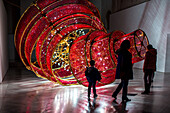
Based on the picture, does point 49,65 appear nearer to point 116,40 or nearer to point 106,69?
point 106,69

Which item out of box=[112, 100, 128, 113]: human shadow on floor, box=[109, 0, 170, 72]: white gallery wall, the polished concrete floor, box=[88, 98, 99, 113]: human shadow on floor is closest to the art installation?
the polished concrete floor

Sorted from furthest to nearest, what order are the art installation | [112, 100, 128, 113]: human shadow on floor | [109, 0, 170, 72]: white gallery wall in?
1. [109, 0, 170, 72]: white gallery wall
2. the art installation
3. [112, 100, 128, 113]: human shadow on floor

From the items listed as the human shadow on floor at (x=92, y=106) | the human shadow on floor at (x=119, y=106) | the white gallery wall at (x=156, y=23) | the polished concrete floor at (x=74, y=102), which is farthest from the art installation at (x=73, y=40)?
the white gallery wall at (x=156, y=23)

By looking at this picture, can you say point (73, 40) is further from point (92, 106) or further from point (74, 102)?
point (92, 106)

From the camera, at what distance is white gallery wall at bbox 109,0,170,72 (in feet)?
30.2

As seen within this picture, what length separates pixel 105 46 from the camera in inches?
186

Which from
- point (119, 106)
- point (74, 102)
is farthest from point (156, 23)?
point (74, 102)

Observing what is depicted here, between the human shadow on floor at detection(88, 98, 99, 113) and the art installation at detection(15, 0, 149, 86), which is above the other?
the art installation at detection(15, 0, 149, 86)

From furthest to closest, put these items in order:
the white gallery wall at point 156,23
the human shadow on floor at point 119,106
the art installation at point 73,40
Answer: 1. the white gallery wall at point 156,23
2. the art installation at point 73,40
3. the human shadow on floor at point 119,106

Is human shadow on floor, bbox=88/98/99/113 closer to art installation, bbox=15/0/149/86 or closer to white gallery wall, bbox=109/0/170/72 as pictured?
art installation, bbox=15/0/149/86

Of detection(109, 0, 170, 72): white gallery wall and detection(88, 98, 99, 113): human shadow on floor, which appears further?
detection(109, 0, 170, 72): white gallery wall

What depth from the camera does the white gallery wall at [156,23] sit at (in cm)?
922

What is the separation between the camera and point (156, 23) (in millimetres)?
9734

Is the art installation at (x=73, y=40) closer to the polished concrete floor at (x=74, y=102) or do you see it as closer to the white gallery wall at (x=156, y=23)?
the polished concrete floor at (x=74, y=102)
